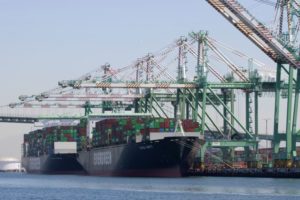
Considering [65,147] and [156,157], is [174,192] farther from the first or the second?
[65,147]

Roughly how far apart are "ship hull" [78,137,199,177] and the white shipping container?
93.2ft

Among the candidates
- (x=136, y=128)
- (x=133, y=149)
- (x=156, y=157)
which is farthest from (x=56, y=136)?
(x=156, y=157)

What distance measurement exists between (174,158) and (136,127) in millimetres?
9569

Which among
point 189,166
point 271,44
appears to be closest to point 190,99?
point 189,166

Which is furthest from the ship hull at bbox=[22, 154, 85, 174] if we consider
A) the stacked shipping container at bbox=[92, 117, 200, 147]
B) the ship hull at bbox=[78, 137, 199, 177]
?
the ship hull at bbox=[78, 137, 199, 177]

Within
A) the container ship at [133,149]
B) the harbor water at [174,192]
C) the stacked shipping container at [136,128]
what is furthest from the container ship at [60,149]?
the harbor water at [174,192]

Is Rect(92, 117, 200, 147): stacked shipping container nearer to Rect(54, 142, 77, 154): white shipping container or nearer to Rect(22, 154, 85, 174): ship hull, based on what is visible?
Rect(22, 154, 85, 174): ship hull

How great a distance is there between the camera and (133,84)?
5399 inches

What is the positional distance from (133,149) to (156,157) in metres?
5.89

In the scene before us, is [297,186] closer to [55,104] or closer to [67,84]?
[67,84]

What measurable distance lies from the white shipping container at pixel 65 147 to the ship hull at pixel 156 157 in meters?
28.4

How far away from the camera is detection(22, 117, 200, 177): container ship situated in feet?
406

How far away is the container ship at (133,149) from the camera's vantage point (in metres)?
124

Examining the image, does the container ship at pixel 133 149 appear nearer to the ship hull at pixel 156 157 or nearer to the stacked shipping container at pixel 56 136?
the ship hull at pixel 156 157
